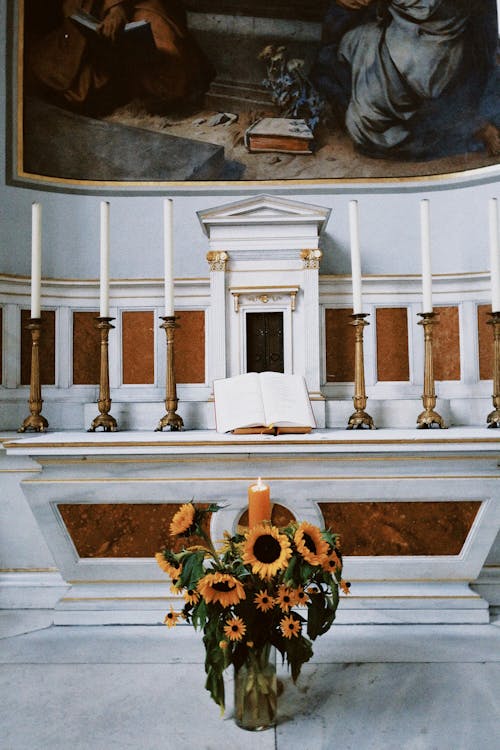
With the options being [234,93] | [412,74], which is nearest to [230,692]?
[234,93]

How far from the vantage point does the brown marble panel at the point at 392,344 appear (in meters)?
3.48

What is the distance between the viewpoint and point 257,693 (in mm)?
1811

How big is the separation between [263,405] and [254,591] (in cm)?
105

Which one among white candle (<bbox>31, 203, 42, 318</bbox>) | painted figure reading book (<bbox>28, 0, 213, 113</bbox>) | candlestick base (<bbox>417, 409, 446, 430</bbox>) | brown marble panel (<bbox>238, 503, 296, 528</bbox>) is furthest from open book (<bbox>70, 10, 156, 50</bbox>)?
brown marble panel (<bbox>238, 503, 296, 528</bbox>)

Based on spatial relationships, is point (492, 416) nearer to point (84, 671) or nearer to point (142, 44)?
point (84, 671)

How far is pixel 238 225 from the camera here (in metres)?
3.19

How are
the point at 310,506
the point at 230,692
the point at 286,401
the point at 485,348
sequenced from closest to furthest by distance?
the point at 230,692, the point at 310,506, the point at 286,401, the point at 485,348

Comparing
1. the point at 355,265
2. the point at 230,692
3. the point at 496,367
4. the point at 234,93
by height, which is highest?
the point at 234,93

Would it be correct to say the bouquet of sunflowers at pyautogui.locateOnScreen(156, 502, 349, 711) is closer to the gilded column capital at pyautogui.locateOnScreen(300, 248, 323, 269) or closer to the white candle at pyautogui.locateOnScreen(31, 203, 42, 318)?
the white candle at pyautogui.locateOnScreen(31, 203, 42, 318)

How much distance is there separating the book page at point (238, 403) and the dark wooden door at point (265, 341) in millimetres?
486

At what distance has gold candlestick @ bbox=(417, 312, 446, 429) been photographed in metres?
2.89

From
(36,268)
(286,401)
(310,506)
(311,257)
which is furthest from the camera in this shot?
(311,257)

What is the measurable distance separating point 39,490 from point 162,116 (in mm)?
2338

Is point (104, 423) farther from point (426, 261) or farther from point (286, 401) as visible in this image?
point (426, 261)
